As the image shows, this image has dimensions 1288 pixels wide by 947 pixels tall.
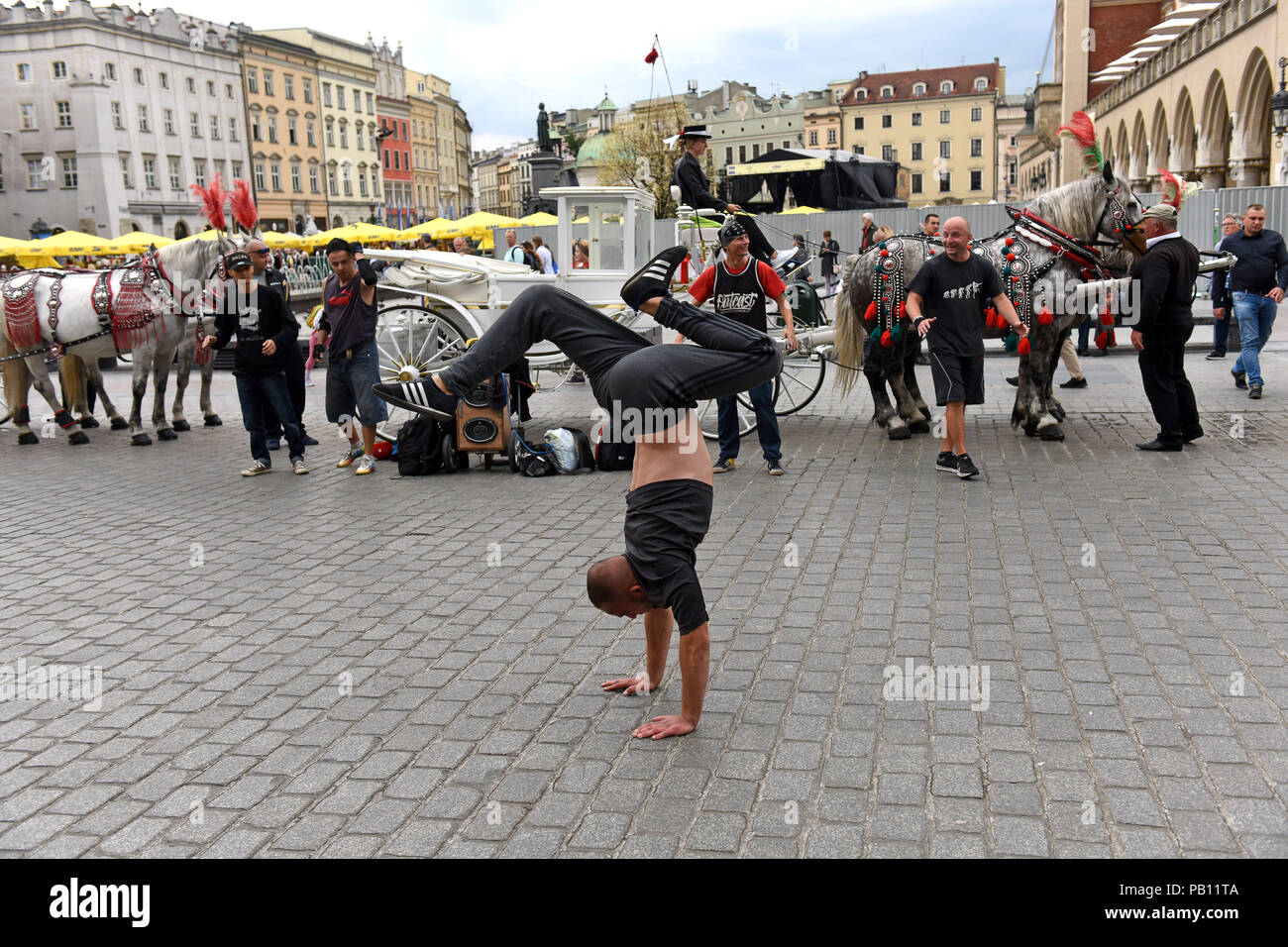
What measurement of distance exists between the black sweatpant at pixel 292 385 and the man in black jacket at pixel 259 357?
0.18 meters

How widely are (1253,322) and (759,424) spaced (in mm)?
6037

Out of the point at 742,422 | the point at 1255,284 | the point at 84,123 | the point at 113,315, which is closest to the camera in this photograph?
the point at 742,422

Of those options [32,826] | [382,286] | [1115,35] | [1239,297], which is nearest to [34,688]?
[32,826]

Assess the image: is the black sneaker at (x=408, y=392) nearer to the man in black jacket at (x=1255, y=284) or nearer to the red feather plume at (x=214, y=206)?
the red feather plume at (x=214, y=206)

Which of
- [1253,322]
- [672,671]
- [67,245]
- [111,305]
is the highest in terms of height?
[67,245]

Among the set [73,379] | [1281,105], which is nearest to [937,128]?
[1281,105]

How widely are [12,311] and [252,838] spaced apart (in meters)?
10.1

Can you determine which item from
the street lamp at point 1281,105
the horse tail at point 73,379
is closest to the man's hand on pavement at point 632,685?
the horse tail at point 73,379

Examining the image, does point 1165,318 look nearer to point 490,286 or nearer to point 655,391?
point 490,286

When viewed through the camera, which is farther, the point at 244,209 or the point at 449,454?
the point at 244,209

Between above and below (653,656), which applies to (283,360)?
above

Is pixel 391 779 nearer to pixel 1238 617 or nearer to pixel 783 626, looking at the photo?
pixel 783 626

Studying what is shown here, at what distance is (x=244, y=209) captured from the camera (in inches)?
453

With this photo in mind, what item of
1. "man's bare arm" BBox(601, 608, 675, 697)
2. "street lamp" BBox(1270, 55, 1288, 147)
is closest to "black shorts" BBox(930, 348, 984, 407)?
"man's bare arm" BBox(601, 608, 675, 697)
